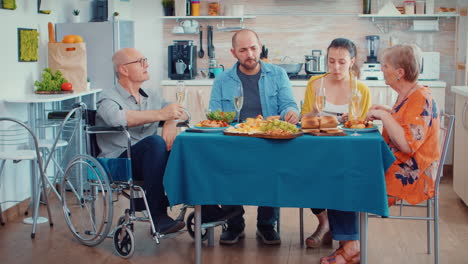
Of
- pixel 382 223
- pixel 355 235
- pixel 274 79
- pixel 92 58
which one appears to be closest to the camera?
pixel 355 235

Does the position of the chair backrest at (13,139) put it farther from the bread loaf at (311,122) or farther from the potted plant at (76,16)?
the bread loaf at (311,122)

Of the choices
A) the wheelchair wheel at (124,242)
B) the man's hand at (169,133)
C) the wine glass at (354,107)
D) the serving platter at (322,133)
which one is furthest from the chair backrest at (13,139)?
the wine glass at (354,107)

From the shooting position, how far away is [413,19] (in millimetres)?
6340

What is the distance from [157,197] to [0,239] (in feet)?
3.94

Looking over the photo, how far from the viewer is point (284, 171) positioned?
3.10m

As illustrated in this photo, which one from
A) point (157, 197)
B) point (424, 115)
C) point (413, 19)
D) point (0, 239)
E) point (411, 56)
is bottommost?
point (0, 239)

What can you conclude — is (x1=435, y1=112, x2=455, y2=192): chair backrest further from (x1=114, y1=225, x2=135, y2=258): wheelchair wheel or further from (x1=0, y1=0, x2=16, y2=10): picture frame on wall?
(x1=0, y1=0, x2=16, y2=10): picture frame on wall

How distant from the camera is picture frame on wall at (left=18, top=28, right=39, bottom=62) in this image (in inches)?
189

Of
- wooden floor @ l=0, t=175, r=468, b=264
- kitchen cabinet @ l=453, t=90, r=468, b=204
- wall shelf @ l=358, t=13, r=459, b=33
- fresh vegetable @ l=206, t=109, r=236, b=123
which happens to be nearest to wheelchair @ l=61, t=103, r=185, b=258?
wooden floor @ l=0, t=175, r=468, b=264

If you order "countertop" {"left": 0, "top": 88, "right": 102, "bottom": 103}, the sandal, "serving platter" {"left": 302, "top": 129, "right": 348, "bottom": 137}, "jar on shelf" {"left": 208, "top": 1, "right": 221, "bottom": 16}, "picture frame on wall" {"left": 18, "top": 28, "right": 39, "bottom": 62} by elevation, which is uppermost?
"jar on shelf" {"left": 208, "top": 1, "right": 221, "bottom": 16}

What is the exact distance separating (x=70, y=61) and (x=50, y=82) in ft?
0.99

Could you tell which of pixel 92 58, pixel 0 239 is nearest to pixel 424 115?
pixel 0 239

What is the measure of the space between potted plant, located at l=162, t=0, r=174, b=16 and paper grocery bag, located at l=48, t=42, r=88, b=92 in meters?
1.65

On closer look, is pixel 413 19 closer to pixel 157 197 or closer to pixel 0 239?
pixel 157 197
